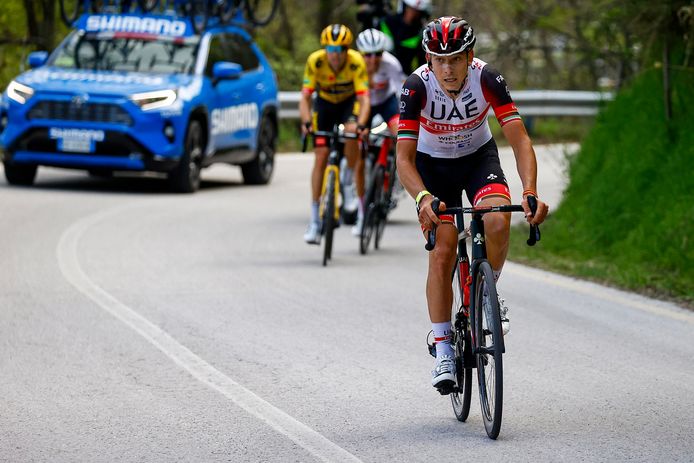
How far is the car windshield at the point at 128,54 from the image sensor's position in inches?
719

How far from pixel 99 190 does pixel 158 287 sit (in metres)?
7.59

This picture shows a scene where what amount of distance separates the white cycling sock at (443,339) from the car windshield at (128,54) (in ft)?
39.1

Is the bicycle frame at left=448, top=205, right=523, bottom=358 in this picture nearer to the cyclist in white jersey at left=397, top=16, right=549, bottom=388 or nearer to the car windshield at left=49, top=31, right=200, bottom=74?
the cyclist in white jersey at left=397, top=16, right=549, bottom=388

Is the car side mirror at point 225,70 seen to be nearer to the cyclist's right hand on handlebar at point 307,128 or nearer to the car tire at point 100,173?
the car tire at point 100,173

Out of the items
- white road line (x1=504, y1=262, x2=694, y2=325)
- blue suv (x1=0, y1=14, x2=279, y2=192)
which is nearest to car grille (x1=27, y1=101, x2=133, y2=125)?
blue suv (x1=0, y1=14, x2=279, y2=192)

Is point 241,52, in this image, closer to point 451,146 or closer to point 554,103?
point 554,103

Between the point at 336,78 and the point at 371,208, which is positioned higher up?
the point at 336,78

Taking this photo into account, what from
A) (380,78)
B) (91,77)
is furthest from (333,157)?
(91,77)

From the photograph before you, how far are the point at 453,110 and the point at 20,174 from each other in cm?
1221

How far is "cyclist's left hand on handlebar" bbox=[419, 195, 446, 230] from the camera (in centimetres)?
625

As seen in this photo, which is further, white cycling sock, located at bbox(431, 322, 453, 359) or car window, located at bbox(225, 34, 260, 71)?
car window, located at bbox(225, 34, 260, 71)

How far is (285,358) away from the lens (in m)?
8.27

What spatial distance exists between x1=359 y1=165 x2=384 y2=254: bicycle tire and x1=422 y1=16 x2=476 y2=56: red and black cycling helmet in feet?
21.8

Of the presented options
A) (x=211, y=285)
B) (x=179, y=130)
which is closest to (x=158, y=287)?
(x=211, y=285)
